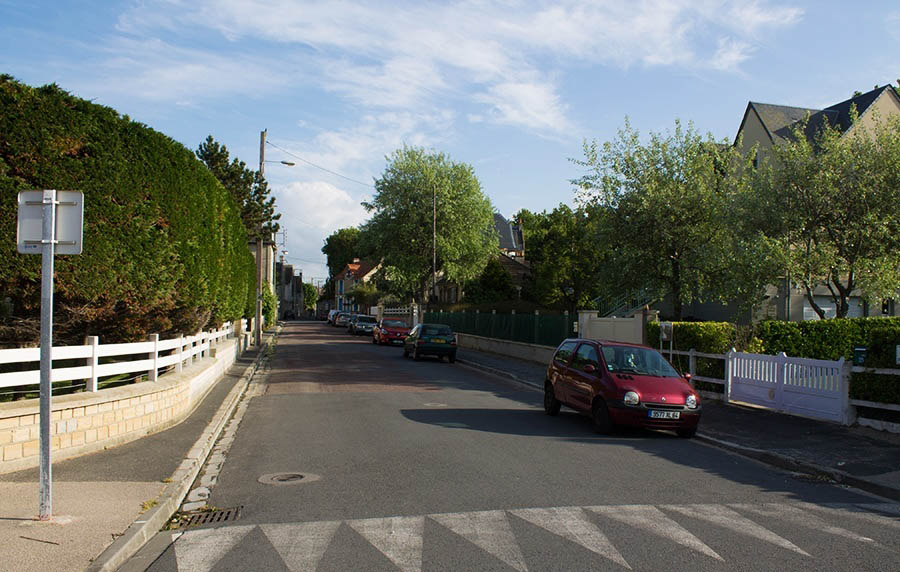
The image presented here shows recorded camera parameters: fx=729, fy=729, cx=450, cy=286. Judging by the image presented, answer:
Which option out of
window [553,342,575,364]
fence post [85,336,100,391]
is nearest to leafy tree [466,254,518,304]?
window [553,342,575,364]

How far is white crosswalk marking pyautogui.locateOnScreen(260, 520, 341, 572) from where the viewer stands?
5246 millimetres

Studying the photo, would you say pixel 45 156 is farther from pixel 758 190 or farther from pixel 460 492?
pixel 758 190

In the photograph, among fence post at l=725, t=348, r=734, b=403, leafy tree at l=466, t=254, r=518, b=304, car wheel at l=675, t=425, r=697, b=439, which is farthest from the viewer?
leafy tree at l=466, t=254, r=518, b=304

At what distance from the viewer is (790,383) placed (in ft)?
43.8

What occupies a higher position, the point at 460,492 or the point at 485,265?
the point at 485,265

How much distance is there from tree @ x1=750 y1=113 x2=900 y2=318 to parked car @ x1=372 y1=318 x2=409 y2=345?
24.4m

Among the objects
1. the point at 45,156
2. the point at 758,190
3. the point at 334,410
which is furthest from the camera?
the point at 758,190

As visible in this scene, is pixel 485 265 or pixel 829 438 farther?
pixel 485 265

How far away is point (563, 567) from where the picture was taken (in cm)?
512

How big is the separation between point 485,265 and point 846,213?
118 ft

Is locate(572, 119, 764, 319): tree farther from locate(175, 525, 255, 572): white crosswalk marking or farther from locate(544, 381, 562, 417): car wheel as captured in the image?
locate(175, 525, 255, 572): white crosswalk marking

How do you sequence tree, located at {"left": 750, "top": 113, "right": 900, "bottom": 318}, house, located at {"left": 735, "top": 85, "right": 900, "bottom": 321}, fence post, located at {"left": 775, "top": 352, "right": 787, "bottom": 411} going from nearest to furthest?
fence post, located at {"left": 775, "top": 352, "right": 787, "bottom": 411} < tree, located at {"left": 750, "top": 113, "right": 900, "bottom": 318} < house, located at {"left": 735, "top": 85, "right": 900, "bottom": 321}

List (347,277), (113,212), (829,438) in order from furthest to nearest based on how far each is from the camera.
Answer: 1. (347,277)
2. (829,438)
3. (113,212)

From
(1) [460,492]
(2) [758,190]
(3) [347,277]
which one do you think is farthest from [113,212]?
(3) [347,277]
